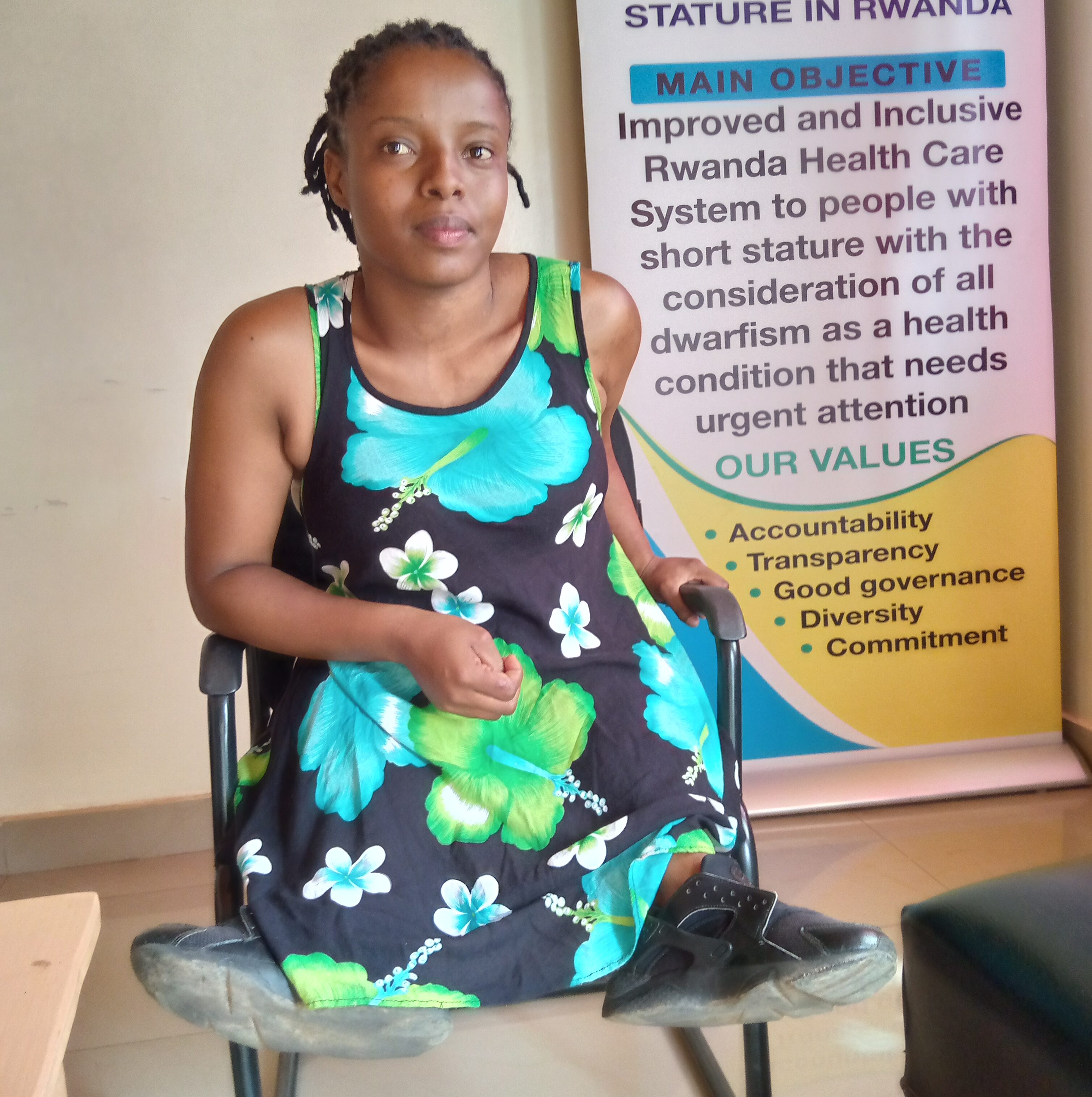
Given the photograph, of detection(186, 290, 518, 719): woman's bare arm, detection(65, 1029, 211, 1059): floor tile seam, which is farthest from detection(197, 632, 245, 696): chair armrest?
detection(65, 1029, 211, 1059): floor tile seam

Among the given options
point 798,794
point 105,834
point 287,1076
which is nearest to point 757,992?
point 287,1076

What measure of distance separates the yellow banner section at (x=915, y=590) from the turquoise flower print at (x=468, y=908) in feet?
5.09

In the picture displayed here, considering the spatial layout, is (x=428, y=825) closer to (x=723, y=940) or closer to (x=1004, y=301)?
(x=723, y=940)

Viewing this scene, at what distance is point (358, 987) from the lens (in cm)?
97

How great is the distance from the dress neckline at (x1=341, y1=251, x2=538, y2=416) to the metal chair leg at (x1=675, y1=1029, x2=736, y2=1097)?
102 cm

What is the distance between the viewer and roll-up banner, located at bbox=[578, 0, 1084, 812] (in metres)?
2.40

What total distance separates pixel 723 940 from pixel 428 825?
31cm

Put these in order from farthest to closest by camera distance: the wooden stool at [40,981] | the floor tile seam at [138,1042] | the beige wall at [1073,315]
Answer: the beige wall at [1073,315]
the floor tile seam at [138,1042]
the wooden stool at [40,981]

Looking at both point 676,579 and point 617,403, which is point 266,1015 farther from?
point 617,403

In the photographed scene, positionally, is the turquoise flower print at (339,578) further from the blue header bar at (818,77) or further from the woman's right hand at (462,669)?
the blue header bar at (818,77)

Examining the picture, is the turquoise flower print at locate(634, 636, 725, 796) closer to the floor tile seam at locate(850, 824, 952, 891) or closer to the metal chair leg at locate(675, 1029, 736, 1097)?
the metal chair leg at locate(675, 1029, 736, 1097)

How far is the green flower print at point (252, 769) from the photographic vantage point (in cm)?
120

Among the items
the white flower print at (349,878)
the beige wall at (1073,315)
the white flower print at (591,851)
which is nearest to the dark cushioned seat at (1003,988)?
the white flower print at (591,851)

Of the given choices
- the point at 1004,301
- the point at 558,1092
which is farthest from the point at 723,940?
the point at 1004,301
